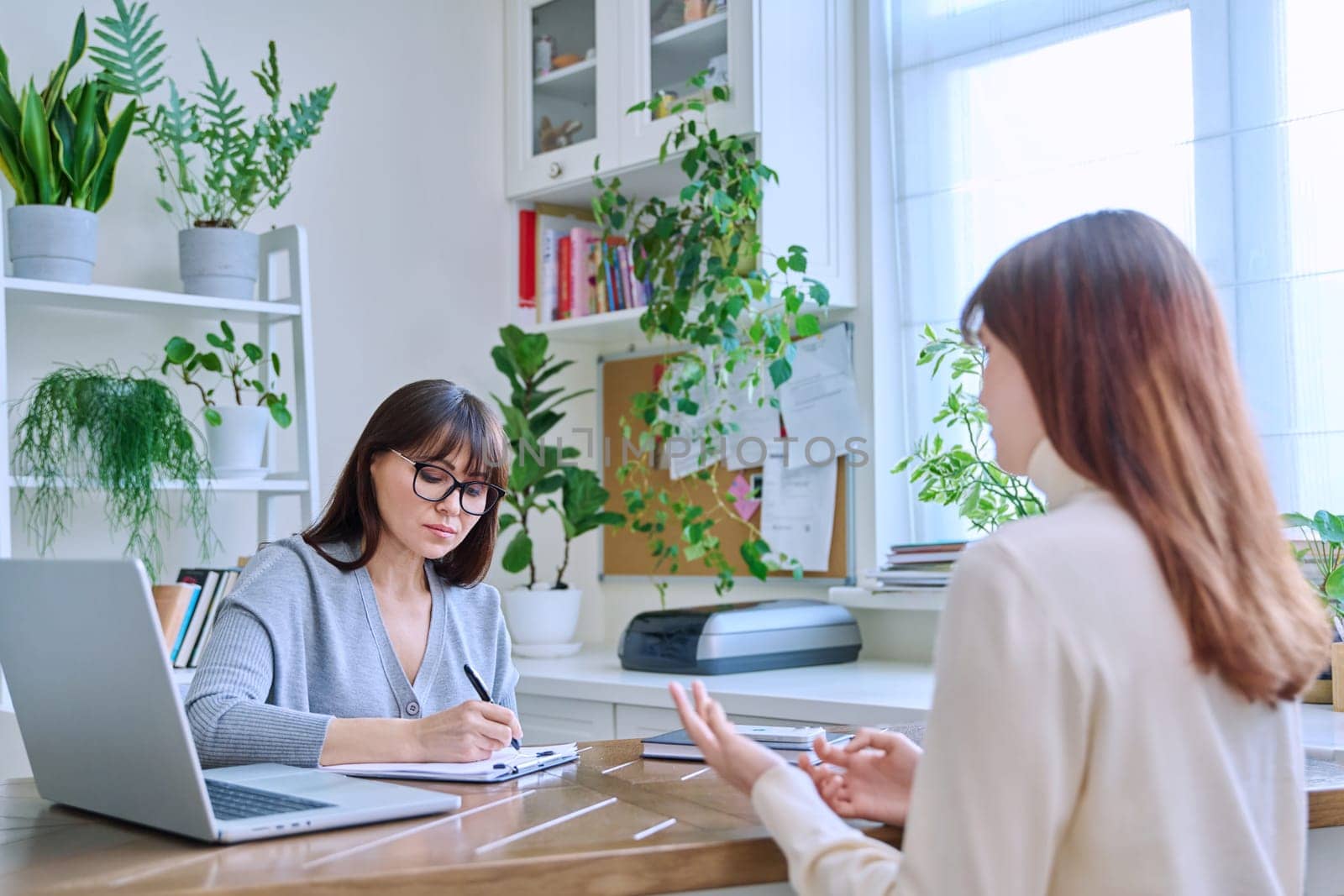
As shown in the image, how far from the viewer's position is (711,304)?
9.78 feet

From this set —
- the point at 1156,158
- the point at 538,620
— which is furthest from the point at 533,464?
the point at 1156,158

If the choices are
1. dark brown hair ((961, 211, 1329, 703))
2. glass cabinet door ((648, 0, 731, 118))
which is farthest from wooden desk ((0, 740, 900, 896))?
glass cabinet door ((648, 0, 731, 118))

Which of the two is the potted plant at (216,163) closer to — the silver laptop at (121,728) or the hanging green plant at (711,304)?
the hanging green plant at (711,304)

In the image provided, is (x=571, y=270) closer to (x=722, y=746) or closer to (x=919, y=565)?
(x=919, y=565)

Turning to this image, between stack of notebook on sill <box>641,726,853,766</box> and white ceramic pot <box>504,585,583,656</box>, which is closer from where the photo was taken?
stack of notebook on sill <box>641,726,853,766</box>

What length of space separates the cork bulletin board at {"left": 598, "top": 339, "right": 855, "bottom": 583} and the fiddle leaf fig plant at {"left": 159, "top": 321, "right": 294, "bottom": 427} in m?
0.91

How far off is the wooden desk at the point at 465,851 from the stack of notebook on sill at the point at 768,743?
0.60 ft

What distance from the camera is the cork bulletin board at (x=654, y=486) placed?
321cm

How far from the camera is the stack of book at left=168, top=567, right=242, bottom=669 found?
2.75 meters

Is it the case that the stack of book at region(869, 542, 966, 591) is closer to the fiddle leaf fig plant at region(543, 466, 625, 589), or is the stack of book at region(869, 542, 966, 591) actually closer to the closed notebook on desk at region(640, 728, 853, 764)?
the fiddle leaf fig plant at region(543, 466, 625, 589)

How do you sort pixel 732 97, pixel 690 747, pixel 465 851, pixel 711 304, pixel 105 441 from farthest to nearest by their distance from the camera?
pixel 732 97, pixel 711 304, pixel 105 441, pixel 690 747, pixel 465 851

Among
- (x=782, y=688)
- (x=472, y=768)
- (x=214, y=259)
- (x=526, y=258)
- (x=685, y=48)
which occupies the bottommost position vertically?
(x=782, y=688)

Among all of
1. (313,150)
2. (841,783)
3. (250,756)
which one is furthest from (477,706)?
(313,150)

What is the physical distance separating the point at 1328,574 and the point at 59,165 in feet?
7.86
